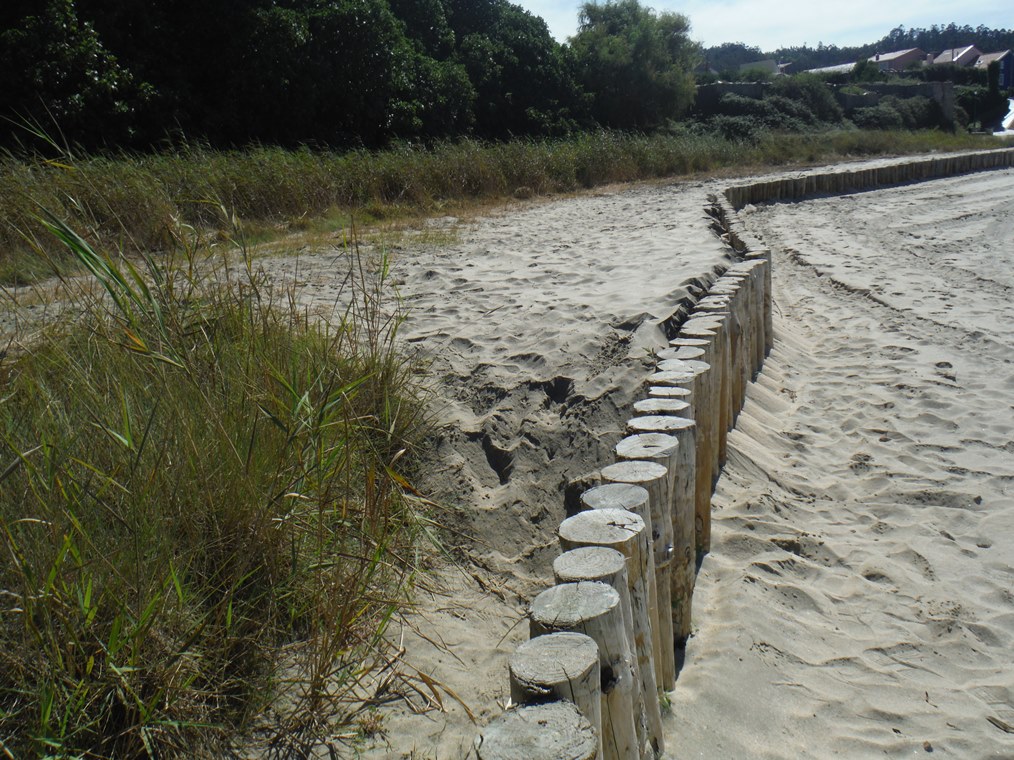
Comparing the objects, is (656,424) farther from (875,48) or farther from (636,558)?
(875,48)

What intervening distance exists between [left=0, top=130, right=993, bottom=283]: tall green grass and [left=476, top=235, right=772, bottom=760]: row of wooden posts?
9.95 feet

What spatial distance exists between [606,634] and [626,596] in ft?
0.67

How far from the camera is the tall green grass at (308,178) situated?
6426 millimetres

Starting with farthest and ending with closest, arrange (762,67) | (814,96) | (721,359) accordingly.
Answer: (762,67)
(814,96)
(721,359)

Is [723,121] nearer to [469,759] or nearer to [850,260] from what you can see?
[850,260]

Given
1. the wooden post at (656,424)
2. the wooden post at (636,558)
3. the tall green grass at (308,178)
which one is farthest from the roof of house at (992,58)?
the wooden post at (636,558)

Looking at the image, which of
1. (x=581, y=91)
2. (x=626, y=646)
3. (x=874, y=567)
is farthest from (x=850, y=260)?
(x=581, y=91)

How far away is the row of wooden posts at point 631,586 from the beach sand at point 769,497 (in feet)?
0.84

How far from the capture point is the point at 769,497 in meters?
4.02

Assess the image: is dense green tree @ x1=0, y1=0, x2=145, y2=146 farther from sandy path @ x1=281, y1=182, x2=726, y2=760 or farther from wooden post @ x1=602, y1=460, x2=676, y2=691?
wooden post @ x1=602, y1=460, x2=676, y2=691

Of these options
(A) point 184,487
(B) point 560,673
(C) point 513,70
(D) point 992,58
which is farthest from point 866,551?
(D) point 992,58

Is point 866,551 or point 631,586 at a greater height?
point 631,586

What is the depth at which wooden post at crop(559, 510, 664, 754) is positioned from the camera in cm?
222

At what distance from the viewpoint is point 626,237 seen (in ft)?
28.1
